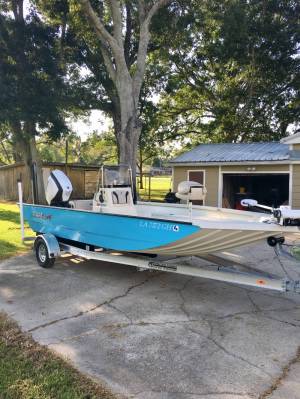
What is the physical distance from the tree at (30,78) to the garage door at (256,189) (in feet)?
30.0

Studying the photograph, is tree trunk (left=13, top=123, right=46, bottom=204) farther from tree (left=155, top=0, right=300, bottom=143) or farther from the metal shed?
tree (left=155, top=0, right=300, bottom=143)

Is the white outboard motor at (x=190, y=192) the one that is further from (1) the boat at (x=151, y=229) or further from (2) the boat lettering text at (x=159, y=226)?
(2) the boat lettering text at (x=159, y=226)

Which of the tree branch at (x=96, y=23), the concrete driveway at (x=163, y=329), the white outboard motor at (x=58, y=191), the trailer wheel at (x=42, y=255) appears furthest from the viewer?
the tree branch at (x=96, y=23)

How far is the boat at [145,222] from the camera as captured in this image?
13.8 feet

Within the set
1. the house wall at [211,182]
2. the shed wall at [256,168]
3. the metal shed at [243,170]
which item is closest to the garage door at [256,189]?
the metal shed at [243,170]

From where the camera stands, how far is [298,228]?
379 centimetres

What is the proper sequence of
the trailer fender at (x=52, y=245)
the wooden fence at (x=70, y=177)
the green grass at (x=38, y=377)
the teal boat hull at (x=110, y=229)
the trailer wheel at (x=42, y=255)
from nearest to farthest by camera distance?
the green grass at (x=38, y=377) < the teal boat hull at (x=110, y=229) < the trailer fender at (x=52, y=245) < the trailer wheel at (x=42, y=255) < the wooden fence at (x=70, y=177)

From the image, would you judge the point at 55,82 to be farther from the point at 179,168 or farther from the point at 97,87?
the point at 179,168

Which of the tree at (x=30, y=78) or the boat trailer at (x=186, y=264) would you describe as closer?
the boat trailer at (x=186, y=264)

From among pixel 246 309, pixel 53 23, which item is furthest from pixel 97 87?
pixel 246 309

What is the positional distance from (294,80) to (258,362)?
22443mm

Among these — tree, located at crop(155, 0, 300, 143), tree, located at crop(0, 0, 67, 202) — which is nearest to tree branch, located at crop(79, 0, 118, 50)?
tree, located at crop(0, 0, 67, 202)

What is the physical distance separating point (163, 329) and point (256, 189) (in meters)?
17.1

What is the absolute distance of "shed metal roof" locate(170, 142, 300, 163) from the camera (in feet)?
47.7
